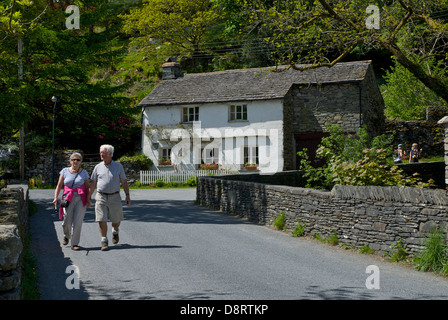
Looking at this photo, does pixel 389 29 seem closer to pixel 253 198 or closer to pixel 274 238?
pixel 253 198

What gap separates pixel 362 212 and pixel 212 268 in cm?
350

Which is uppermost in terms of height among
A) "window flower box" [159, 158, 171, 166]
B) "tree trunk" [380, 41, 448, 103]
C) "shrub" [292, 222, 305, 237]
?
"tree trunk" [380, 41, 448, 103]

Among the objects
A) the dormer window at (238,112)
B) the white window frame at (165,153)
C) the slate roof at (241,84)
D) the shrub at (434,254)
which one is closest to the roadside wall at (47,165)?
the white window frame at (165,153)

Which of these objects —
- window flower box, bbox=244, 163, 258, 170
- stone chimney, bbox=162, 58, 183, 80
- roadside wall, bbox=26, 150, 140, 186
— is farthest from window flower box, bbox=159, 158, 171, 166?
stone chimney, bbox=162, 58, 183, 80

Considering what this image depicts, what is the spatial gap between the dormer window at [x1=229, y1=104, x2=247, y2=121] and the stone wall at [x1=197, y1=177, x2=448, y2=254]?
17.6 m

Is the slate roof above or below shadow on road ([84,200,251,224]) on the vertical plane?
above

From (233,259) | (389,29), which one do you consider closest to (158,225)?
(233,259)

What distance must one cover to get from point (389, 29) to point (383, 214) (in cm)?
772

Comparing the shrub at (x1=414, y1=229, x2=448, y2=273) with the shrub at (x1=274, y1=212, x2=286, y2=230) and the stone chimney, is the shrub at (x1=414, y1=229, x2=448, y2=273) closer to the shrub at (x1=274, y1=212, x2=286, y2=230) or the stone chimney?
the shrub at (x1=274, y1=212, x2=286, y2=230)

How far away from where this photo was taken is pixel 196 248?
9.81 metres

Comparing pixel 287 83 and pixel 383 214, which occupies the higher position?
pixel 287 83

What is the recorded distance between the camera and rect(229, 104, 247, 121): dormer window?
Answer: 1228 inches

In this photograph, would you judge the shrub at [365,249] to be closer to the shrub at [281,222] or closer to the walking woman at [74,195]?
the shrub at [281,222]

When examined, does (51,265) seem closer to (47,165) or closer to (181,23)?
(47,165)
